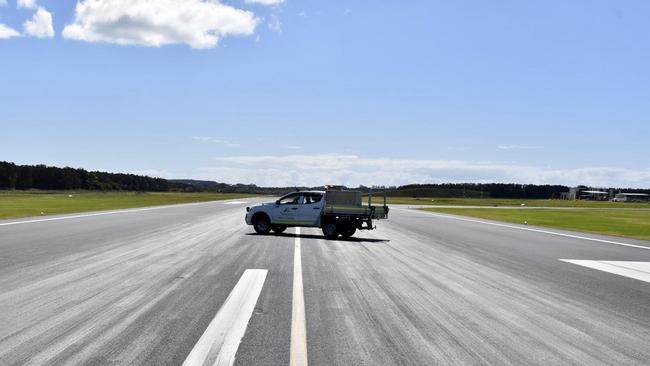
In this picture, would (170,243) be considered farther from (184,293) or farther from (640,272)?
(640,272)

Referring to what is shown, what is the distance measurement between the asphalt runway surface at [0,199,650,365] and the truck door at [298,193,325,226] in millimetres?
5635

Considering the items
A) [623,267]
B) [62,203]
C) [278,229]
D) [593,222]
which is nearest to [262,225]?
[278,229]

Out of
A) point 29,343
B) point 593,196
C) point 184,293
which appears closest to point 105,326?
point 29,343

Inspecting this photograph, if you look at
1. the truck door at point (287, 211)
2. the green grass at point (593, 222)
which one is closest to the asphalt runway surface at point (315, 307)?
the truck door at point (287, 211)

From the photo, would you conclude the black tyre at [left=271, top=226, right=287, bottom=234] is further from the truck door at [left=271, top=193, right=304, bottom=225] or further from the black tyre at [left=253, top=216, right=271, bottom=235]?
the truck door at [left=271, top=193, right=304, bottom=225]

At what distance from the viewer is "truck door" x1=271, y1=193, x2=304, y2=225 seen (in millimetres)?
21684

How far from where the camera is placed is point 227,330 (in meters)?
6.40

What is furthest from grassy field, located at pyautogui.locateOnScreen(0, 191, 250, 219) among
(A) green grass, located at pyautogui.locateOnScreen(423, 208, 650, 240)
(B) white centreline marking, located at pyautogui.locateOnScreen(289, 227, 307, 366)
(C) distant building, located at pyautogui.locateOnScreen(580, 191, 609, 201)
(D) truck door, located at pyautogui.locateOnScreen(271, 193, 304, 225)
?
(C) distant building, located at pyautogui.locateOnScreen(580, 191, 609, 201)

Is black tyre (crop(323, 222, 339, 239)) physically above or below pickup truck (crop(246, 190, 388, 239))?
below

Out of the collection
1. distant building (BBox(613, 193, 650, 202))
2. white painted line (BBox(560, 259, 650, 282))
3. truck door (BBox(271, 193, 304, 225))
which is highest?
distant building (BBox(613, 193, 650, 202))

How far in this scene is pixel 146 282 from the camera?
32.2 ft

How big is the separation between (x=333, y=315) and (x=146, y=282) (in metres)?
4.04

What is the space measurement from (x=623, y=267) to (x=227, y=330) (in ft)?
37.3

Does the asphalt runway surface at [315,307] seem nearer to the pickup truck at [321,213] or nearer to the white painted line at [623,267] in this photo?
the white painted line at [623,267]
